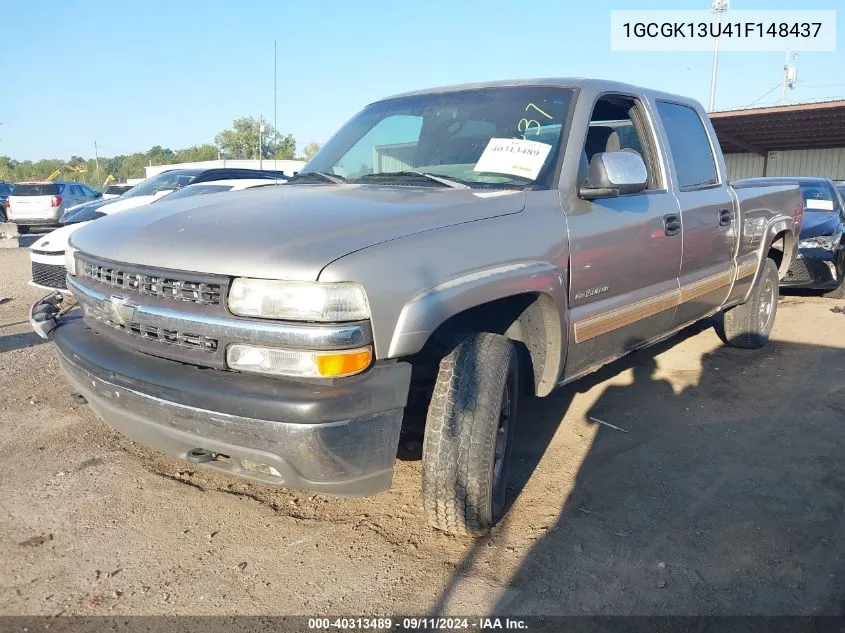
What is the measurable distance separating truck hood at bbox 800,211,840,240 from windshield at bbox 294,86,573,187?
553 centimetres

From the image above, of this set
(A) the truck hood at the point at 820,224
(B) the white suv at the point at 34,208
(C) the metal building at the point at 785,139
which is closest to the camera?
(A) the truck hood at the point at 820,224

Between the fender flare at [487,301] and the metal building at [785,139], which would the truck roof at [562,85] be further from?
the metal building at [785,139]

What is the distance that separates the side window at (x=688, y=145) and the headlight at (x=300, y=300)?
104 inches

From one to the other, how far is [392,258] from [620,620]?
1422 mm

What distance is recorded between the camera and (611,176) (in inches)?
121

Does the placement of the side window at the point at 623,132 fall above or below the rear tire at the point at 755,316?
above

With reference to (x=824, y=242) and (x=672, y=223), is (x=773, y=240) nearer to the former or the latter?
(x=672, y=223)

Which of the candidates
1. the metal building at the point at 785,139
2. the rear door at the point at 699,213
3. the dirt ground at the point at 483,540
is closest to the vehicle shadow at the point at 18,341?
the dirt ground at the point at 483,540

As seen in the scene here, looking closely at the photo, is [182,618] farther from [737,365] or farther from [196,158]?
[196,158]

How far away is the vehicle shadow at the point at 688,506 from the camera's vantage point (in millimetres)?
2416

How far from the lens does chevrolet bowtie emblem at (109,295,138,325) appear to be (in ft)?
8.27

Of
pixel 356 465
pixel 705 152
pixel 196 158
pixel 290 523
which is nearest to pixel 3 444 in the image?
pixel 290 523

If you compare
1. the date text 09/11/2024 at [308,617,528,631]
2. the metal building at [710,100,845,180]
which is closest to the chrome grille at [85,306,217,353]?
the date text 09/11/2024 at [308,617,528,631]

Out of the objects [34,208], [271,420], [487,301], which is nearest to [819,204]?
[487,301]
